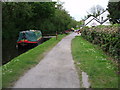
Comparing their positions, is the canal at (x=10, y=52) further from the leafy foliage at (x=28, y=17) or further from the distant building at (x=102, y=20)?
the distant building at (x=102, y=20)

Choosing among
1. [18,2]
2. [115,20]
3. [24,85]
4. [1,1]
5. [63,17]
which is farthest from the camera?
[63,17]

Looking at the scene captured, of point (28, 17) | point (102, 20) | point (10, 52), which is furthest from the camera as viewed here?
point (102, 20)

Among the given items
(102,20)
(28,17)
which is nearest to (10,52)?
(28,17)

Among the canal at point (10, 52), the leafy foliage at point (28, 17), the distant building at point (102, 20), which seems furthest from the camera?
the distant building at point (102, 20)

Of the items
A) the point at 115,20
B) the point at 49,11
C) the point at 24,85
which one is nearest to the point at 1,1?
the point at 49,11

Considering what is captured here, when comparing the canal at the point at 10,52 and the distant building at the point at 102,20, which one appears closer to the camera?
the canal at the point at 10,52

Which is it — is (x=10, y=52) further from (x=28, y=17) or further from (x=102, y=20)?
(x=102, y=20)

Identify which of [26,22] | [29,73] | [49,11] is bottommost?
[29,73]

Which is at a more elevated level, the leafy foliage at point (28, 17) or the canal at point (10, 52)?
the leafy foliage at point (28, 17)

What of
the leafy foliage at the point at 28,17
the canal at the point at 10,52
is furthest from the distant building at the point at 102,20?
the canal at the point at 10,52

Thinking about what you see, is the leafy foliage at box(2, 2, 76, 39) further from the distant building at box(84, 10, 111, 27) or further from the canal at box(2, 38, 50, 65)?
the canal at box(2, 38, 50, 65)

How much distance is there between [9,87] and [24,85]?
1.49ft

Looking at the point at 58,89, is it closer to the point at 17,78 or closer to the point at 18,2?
the point at 17,78

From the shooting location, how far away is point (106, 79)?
564cm
